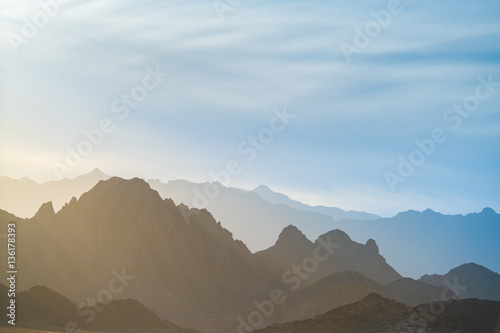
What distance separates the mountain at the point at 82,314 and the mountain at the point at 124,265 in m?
23.3

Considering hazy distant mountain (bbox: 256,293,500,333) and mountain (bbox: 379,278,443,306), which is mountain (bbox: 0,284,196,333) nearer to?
hazy distant mountain (bbox: 256,293,500,333)

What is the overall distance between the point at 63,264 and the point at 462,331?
134225 millimetres

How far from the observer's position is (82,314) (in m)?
124

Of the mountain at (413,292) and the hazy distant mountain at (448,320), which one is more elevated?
the mountain at (413,292)

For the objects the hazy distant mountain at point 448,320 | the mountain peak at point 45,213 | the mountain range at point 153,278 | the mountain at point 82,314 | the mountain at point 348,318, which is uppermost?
the mountain peak at point 45,213

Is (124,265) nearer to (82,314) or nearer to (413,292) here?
(82,314)

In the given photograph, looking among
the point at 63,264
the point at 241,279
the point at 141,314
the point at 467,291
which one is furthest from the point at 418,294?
the point at 63,264

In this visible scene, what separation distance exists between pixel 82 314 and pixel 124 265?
5880 centimetres

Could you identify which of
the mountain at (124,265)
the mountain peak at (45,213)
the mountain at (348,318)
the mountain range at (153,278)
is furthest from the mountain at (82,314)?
the mountain peak at (45,213)

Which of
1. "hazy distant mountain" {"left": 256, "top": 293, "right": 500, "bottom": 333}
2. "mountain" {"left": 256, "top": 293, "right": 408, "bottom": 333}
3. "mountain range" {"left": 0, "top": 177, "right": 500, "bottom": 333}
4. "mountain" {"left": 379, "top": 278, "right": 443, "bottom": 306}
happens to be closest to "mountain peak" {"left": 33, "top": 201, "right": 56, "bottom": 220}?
"mountain range" {"left": 0, "top": 177, "right": 500, "bottom": 333}

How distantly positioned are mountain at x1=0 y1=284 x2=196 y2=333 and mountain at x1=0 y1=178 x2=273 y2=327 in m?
23.3

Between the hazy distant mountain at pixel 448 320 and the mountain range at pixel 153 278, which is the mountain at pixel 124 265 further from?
the hazy distant mountain at pixel 448 320

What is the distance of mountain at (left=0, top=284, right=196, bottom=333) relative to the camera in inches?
4345

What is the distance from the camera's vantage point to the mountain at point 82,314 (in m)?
110
